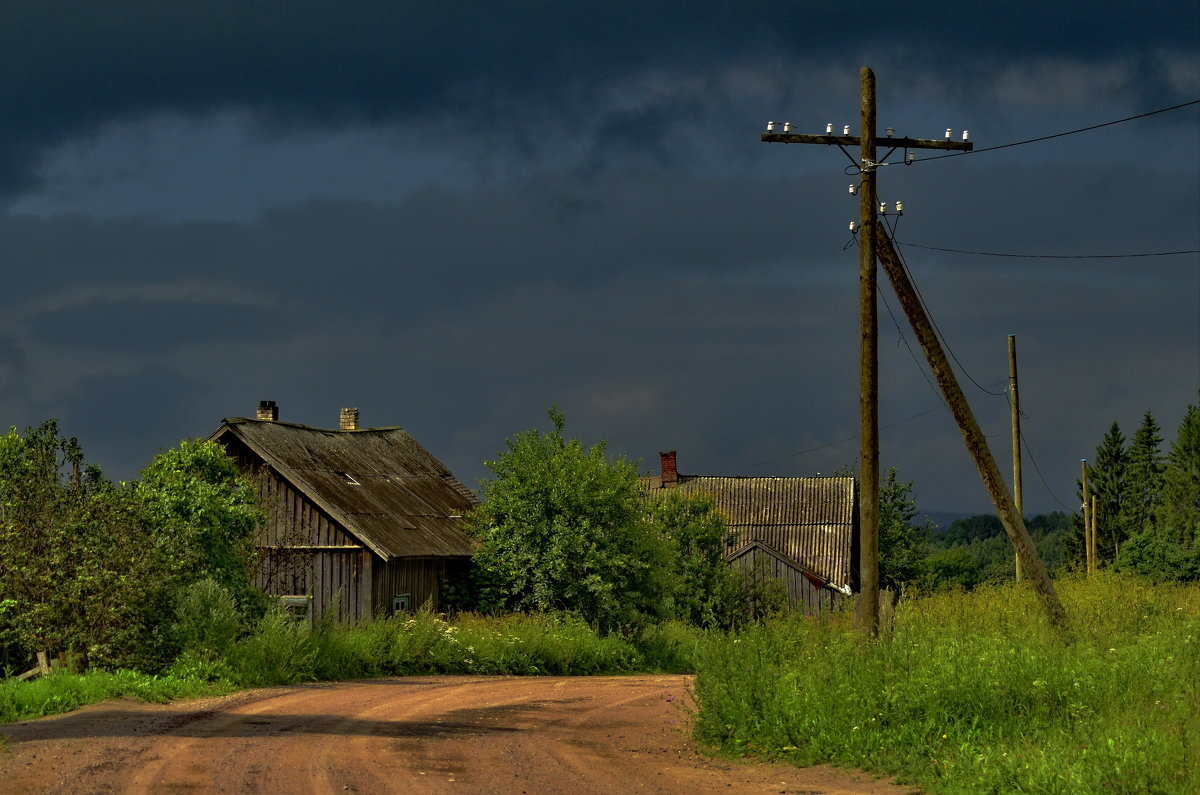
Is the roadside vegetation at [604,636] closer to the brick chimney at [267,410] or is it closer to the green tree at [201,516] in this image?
the green tree at [201,516]

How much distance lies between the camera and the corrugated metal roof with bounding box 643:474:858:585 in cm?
5106

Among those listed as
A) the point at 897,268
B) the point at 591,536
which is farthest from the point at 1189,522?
the point at 897,268

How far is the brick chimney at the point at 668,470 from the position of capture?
58.1 m

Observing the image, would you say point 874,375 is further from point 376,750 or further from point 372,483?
point 372,483

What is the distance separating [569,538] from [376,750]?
19614 mm

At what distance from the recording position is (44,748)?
12945mm

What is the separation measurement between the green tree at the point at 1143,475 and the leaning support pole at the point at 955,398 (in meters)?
89.1

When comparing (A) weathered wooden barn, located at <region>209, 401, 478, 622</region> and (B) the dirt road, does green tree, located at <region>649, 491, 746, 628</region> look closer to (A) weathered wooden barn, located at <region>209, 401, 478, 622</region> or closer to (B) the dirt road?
(A) weathered wooden barn, located at <region>209, 401, 478, 622</region>

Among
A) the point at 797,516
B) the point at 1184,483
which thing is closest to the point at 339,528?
the point at 797,516

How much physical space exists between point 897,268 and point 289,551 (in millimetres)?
20664

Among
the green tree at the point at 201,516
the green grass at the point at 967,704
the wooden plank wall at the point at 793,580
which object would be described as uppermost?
the green tree at the point at 201,516

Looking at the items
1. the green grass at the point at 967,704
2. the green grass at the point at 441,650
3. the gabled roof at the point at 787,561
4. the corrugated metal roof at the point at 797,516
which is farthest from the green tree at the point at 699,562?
the green grass at the point at 967,704

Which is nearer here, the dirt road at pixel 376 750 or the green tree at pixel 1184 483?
the dirt road at pixel 376 750

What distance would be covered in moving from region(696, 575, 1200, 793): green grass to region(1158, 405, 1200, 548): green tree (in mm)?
85478
